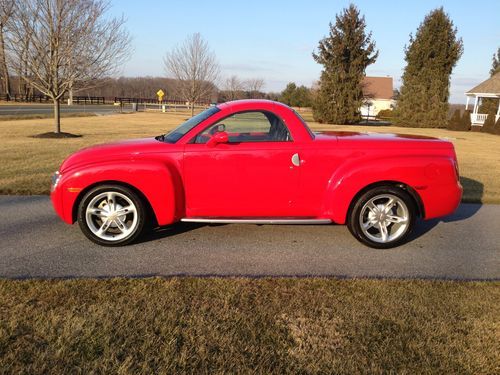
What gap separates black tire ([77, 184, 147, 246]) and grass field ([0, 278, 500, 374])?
103 centimetres

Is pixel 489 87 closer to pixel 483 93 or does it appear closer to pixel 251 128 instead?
pixel 483 93

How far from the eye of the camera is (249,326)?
9.38 ft

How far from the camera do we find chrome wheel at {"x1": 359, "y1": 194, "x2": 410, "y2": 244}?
4.64m

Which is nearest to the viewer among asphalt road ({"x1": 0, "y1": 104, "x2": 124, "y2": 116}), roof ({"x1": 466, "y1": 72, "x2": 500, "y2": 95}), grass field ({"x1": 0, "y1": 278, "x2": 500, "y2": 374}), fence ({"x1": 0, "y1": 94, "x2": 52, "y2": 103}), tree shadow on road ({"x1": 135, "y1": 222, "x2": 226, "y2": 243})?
grass field ({"x1": 0, "y1": 278, "x2": 500, "y2": 374})

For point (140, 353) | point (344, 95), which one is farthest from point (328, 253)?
point (344, 95)

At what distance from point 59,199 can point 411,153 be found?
404 centimetres

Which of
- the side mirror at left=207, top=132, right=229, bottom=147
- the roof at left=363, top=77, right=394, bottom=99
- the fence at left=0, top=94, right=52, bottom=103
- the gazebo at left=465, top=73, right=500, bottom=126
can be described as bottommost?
the side mirror at left=207, top=132, right=229, bottom=147

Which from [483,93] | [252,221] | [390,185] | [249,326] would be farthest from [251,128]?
[483,93]

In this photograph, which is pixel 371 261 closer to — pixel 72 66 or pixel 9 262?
pixel 9 262

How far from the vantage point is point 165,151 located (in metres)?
4.51

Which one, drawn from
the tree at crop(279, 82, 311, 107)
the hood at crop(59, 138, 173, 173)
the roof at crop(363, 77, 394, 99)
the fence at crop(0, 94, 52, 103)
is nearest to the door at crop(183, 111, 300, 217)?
the hood at crop(59, 138, 173, 173)

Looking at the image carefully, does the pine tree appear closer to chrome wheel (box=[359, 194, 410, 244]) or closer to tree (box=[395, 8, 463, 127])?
tree (box=[395, 8, 463, 127])

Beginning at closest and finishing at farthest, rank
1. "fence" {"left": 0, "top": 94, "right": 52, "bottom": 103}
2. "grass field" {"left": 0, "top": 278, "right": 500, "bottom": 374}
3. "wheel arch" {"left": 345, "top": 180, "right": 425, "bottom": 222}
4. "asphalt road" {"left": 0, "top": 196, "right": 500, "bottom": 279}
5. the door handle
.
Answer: "grass field" {"left": 0, "top": 278, "right": 500, "bottom": 374} < "asphalt road" {"left": 0, "top": 196, "right": 500, "bottom": 279} < the door handle < "wheel arch" {"left": 345, "top": 180, "right": 425, "bottom": 222} < "fence" {"left": 0, "top": 94, "right": 52, "bottom": 103}

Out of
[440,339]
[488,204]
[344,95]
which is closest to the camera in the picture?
[440,339]
